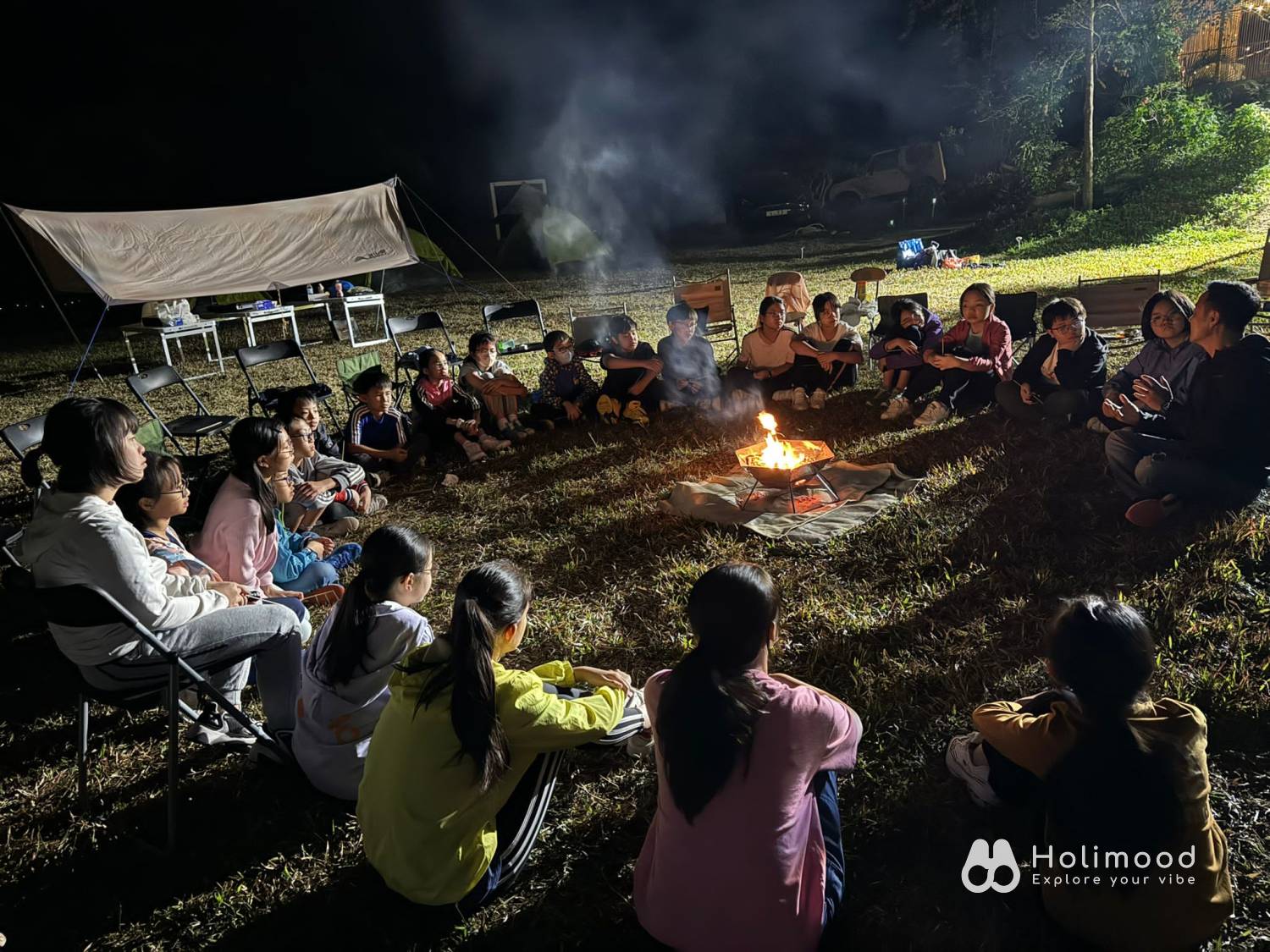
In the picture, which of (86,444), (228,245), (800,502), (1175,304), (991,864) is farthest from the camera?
(228,245)

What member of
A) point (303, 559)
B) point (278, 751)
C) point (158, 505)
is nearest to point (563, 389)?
point (303, 559)

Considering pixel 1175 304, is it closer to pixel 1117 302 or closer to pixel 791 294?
pixel 1117 302

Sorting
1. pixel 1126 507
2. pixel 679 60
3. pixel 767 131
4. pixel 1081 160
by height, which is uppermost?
pixel 679 60

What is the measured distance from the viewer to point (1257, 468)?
4.04 m

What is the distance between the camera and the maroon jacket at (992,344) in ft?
20.7

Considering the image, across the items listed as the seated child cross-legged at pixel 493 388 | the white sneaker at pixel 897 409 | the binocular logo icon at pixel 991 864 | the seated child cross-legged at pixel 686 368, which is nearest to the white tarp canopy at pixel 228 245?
the seated child cross-legged at pixel 493 388

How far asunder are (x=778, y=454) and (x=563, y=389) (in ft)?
9.56

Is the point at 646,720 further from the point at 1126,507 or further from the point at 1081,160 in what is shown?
the point at 1081,160

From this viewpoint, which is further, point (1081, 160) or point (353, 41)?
point (353, 41)

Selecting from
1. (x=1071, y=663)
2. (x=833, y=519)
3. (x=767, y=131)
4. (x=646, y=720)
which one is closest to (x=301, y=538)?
(x=646, y=720)

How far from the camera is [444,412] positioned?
267 inches

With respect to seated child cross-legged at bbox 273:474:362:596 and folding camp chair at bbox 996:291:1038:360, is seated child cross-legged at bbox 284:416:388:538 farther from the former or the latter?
folding camp chair at bbox 996:291:1038:360

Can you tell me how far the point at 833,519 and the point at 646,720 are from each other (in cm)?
245

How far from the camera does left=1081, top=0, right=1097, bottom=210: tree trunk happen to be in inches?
693
